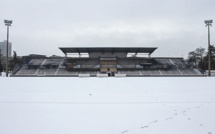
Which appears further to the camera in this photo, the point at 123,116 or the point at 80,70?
the point at 80,70

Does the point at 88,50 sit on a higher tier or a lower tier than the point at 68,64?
higher

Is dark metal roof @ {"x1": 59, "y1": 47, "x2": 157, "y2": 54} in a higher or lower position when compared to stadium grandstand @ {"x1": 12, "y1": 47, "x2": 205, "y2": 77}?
higher

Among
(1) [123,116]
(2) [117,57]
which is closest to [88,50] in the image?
(2) [117,57]

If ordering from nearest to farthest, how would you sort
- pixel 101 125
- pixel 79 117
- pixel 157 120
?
pixel 101 125, pixel 157 120, pixel 79 117

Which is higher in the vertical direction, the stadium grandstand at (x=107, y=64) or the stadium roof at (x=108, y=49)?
the stadium roof at (x=108, y=49)

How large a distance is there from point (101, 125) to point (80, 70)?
45.3 meters

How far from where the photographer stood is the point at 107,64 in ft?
165

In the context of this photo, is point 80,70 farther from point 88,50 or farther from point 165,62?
point 165,62

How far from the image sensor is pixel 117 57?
51.1 meters

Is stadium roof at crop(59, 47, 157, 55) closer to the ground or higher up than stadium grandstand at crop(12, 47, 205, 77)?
higher up

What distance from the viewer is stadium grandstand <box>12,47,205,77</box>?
152ft

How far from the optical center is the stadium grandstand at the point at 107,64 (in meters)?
46.3

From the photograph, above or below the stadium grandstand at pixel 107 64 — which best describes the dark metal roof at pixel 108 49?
above

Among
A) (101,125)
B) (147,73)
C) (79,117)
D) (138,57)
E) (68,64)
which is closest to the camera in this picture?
(101,125)
